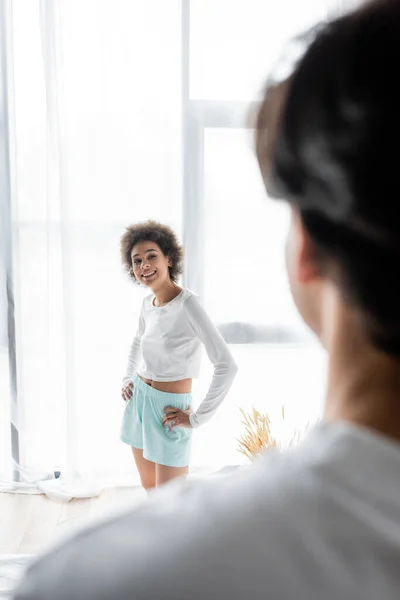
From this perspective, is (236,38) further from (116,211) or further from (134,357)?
(134,357)

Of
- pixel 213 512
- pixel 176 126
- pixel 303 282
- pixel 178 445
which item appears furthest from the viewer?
pixel 176 126

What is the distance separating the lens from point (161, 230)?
2523mm

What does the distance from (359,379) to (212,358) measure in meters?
1.95

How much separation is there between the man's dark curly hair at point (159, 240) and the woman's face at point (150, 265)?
1.4 inches

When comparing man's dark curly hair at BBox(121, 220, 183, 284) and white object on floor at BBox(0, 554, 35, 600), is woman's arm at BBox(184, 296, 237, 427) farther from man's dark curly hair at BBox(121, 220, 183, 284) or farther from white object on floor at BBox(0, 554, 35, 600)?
white object on floor at BBox(0, 554, 35, 600)

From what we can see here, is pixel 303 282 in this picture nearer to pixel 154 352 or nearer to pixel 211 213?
pixel 154 352

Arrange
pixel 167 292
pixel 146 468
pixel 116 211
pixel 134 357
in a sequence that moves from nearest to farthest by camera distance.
Answer: pixel 167 292, pixel 146 468, pixel 134 357, pixel 116 211

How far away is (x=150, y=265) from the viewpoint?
242 cm

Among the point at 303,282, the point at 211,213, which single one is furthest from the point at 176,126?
the point at 303,282

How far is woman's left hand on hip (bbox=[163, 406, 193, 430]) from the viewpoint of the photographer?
7.68 ft

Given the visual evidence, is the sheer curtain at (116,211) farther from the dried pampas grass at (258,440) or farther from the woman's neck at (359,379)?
the woman's neck at (359,379)

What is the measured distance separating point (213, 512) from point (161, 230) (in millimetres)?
2254

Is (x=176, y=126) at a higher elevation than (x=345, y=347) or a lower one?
higher

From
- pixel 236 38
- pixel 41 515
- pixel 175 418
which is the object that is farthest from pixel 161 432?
pixel 236 38
